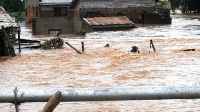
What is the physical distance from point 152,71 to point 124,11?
3416cm

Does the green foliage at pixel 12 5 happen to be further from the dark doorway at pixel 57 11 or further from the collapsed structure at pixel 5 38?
the collapsed structure at pixel 5 38

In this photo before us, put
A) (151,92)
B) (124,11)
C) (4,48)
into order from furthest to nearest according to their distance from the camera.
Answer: (124,11) < (4,48) < (151,92)

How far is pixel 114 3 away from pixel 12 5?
31.1m

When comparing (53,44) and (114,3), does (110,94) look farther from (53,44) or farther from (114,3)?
(114,3)

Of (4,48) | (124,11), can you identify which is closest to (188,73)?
(4,48)

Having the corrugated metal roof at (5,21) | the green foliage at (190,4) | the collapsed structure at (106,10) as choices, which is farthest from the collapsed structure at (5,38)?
the green foliage at (190,4)

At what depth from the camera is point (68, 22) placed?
128 feet

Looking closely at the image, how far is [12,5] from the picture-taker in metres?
73.9

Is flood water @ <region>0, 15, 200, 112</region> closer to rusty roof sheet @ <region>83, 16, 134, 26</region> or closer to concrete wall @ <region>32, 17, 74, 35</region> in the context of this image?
concrete wall @ <region>32, 17, 74, 35</region>

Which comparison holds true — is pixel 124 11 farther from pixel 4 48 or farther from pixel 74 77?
pixel 74 77

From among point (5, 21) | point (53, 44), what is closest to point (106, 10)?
point (53, 44)

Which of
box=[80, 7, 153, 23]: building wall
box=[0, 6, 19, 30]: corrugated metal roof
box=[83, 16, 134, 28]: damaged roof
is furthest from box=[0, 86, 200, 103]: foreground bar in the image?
box=[80, 7, 153, 23]: building wall

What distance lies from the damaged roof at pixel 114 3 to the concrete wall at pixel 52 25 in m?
9.60

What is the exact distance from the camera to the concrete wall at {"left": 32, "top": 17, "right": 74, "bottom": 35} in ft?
126
